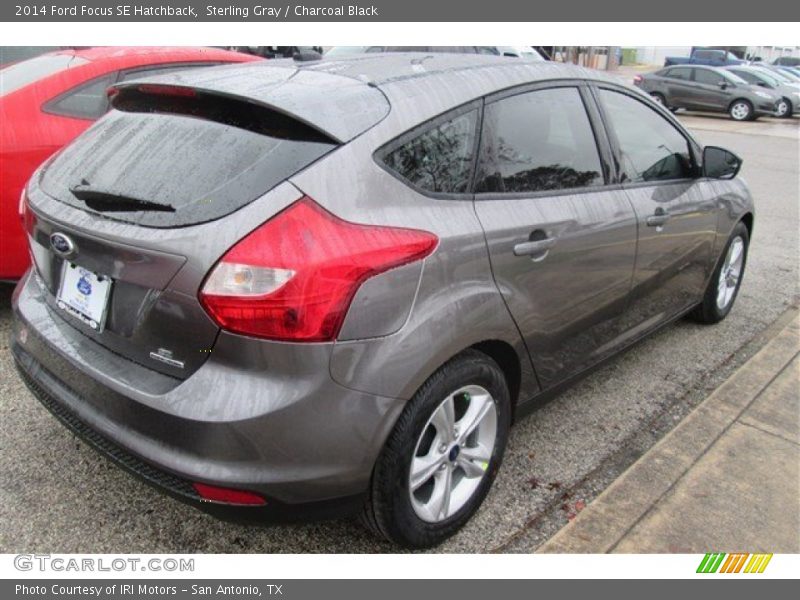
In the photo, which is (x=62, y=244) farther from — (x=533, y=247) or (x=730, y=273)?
(x=730, y=273)

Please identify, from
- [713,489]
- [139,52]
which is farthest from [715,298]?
[139,52]

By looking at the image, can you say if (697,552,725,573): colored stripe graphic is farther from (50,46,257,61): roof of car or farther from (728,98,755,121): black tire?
(728,98,755,121): black tire

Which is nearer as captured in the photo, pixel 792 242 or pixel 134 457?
pixel 134 457

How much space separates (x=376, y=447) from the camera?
1966 millimetres

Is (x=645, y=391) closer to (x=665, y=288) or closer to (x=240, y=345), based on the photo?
(x=665, y=288)

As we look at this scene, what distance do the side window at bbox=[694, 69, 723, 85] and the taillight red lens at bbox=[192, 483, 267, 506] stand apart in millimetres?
24528

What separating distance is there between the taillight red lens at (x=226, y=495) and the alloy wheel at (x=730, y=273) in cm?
347

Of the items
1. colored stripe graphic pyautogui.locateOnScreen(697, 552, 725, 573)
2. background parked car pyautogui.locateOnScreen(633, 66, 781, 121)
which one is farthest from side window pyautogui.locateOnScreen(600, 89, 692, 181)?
background parked car pyautogui.locateOnScreen(633, 66, 781, 121)

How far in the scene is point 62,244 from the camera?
6.89ft

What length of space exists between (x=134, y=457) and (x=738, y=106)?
24532mm

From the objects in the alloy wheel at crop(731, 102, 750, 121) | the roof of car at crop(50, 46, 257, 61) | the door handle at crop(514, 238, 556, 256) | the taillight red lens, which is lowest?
the alloy wheel at crop(731, 102, 750, 121)

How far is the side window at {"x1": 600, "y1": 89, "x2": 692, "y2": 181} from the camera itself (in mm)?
3064

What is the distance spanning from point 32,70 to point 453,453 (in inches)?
132

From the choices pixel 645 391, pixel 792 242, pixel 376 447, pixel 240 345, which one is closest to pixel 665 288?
pixel 645 391
